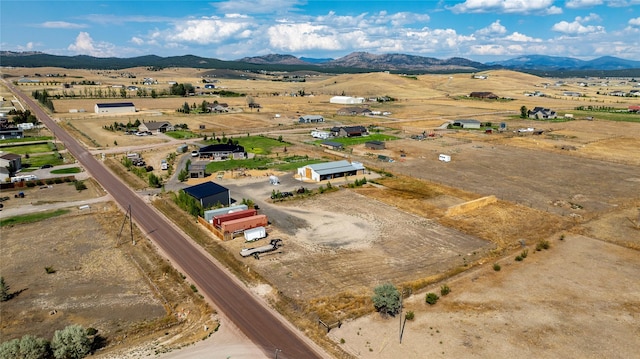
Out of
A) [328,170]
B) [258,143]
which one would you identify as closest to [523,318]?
[328,170]

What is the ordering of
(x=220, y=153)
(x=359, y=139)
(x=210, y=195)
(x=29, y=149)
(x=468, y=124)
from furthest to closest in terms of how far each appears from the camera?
(x=468, y=124) < (x=359, y=139) < (x=29, y=149) < (x=220, y=153) < (x=210, y=195)

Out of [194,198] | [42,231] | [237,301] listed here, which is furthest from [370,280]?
[42,231]

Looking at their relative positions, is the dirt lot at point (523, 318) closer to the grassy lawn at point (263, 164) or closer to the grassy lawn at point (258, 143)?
the grassy lawn at point (263, 164)

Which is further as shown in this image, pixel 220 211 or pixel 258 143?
pixel 258 143

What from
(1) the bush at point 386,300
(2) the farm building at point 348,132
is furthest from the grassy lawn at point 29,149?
(1) the bush at point 386,300

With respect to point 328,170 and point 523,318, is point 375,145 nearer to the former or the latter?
point 328,170

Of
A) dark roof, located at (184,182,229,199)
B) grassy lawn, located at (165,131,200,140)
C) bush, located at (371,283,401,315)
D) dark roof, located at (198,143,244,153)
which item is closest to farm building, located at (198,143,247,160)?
dark roof, located at (198,143,244,153)
